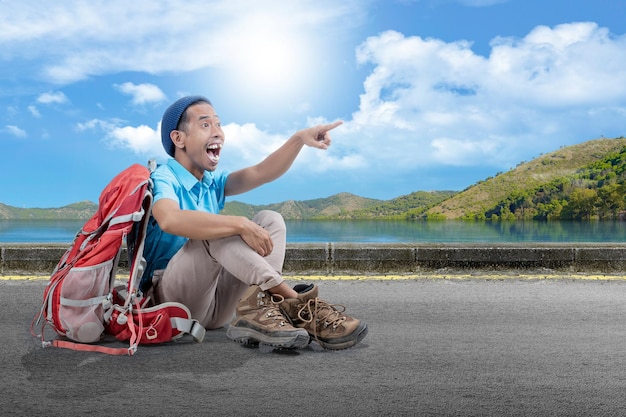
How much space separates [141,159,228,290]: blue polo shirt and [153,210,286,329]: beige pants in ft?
0.38

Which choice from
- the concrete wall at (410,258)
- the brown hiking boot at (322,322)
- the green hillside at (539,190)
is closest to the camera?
the brown hiking boot at (322,322)

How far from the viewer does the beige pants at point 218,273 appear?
3.49m

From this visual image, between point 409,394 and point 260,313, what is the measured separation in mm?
1043

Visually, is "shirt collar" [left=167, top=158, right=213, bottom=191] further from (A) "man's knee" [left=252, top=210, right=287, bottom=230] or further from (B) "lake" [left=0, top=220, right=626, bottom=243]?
(B) "lake" [left=0, top=220, right=626, bottom=243]

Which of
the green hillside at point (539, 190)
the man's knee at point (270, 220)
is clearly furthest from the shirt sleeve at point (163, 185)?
the green hillside at point (539, 190)

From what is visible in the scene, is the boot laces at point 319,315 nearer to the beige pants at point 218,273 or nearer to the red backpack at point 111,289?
the beige pants at point 218,273

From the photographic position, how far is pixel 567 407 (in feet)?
8.84

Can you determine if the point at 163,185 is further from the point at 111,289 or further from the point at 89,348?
the point at 89,348

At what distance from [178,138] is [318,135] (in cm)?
83

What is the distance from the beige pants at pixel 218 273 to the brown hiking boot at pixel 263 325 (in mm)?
89

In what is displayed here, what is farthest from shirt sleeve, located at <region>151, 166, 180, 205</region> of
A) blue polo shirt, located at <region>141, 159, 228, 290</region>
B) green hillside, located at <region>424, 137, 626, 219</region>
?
green hillside, located at <region>424, 137, 626, 219</region>

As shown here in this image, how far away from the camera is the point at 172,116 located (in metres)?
3.88

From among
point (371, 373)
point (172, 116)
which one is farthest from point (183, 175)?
point (371, 373)

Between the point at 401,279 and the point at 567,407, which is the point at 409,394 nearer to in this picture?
the point at 567,407
